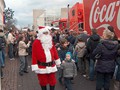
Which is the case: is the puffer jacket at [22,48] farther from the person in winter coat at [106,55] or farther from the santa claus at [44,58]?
the person in winter coat at [106,55]

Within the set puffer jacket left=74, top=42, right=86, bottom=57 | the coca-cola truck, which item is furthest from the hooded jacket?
puffer jacket left=74, top=42, right=86, bottom=57

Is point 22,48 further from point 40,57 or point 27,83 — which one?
point 40,57

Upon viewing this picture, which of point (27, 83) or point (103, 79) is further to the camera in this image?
point (27, 83)

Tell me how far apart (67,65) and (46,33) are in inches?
55.0

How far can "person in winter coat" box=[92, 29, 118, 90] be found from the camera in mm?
7230

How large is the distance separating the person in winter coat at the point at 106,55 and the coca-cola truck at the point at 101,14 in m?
1.16

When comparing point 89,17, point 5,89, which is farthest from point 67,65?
point 89,17

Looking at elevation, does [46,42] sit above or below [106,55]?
above

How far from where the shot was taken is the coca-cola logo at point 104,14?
8.48 metres

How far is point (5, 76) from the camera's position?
11.3 metres

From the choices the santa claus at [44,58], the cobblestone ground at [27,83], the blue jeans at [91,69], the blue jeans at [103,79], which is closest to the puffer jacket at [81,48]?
the blue jeans at [91,69]

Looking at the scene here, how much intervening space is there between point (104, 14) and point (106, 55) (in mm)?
2652

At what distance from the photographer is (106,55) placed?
7281 mm

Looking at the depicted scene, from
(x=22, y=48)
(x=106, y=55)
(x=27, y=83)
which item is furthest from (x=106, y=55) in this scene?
(x=22, y=48)
